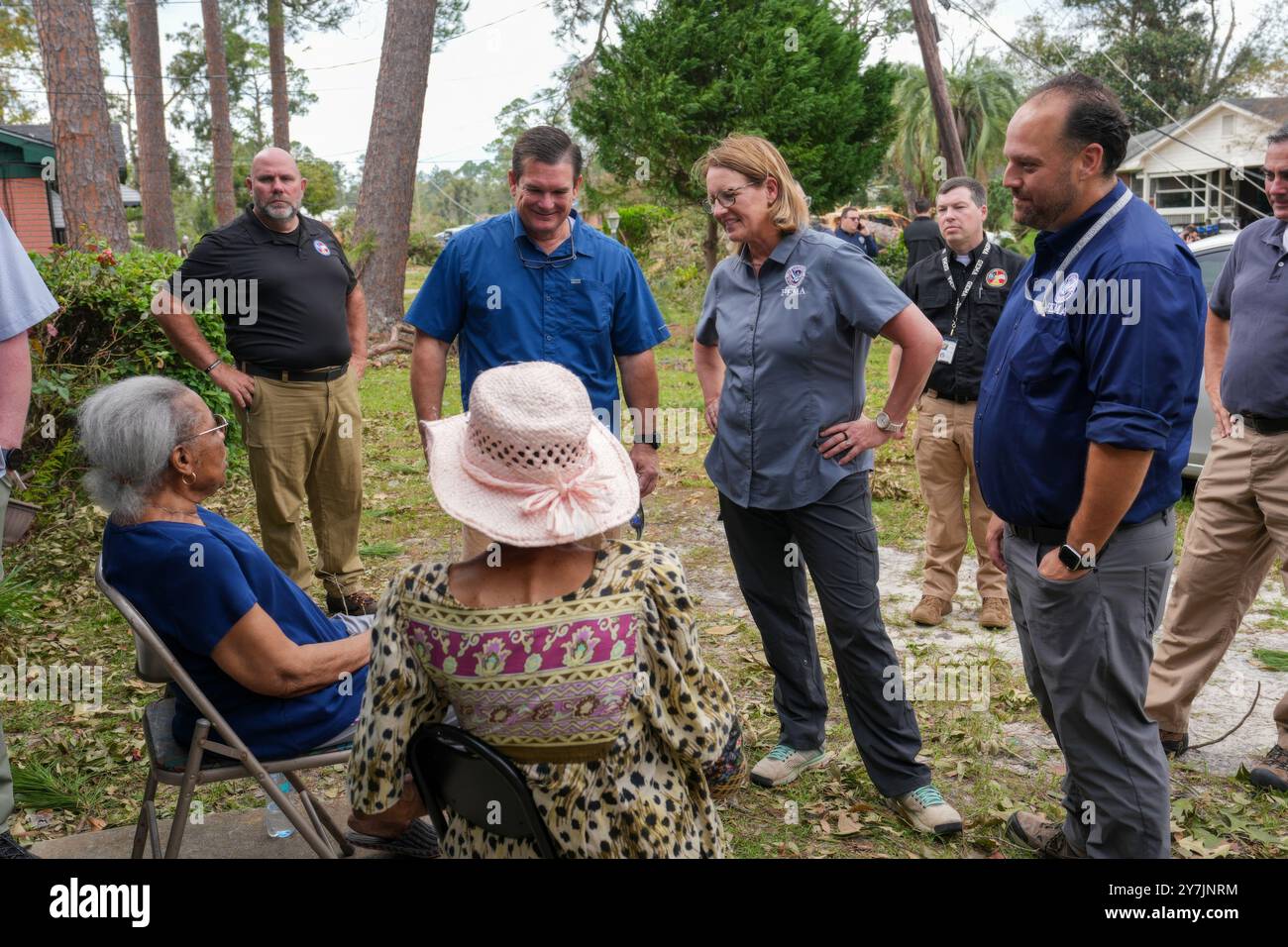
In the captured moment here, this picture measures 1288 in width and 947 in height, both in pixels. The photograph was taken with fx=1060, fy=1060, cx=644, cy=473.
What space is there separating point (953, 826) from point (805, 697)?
71 centimetres

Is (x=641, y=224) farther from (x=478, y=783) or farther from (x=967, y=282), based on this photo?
(x=478, y=783)

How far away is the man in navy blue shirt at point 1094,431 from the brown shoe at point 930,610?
103 inches

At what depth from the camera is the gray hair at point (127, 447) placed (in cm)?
281

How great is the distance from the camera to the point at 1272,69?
4581cm

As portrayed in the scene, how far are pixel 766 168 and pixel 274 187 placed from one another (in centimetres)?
289

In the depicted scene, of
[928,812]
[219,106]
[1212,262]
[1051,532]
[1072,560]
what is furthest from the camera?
[219,106]

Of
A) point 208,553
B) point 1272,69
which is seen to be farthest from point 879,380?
point 1272,69

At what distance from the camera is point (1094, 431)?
2480 millimetres

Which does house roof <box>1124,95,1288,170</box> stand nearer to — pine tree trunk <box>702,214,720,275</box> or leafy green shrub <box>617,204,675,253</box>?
leafy green shrub <box>617,204,675,253</box>

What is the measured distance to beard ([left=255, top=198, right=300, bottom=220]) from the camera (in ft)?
17.4

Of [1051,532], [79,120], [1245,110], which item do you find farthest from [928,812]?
[1245,110]

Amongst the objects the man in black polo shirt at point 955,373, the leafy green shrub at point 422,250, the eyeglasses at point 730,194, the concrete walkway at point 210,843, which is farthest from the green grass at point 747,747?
the leafy green shrub at point 422,250

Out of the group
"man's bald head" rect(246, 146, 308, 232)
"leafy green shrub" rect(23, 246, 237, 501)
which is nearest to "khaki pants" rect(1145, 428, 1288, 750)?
"man's bald head" rect(246, 146, 308, 232)

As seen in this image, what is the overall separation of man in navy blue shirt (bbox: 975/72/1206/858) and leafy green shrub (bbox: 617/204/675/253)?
1840cm
